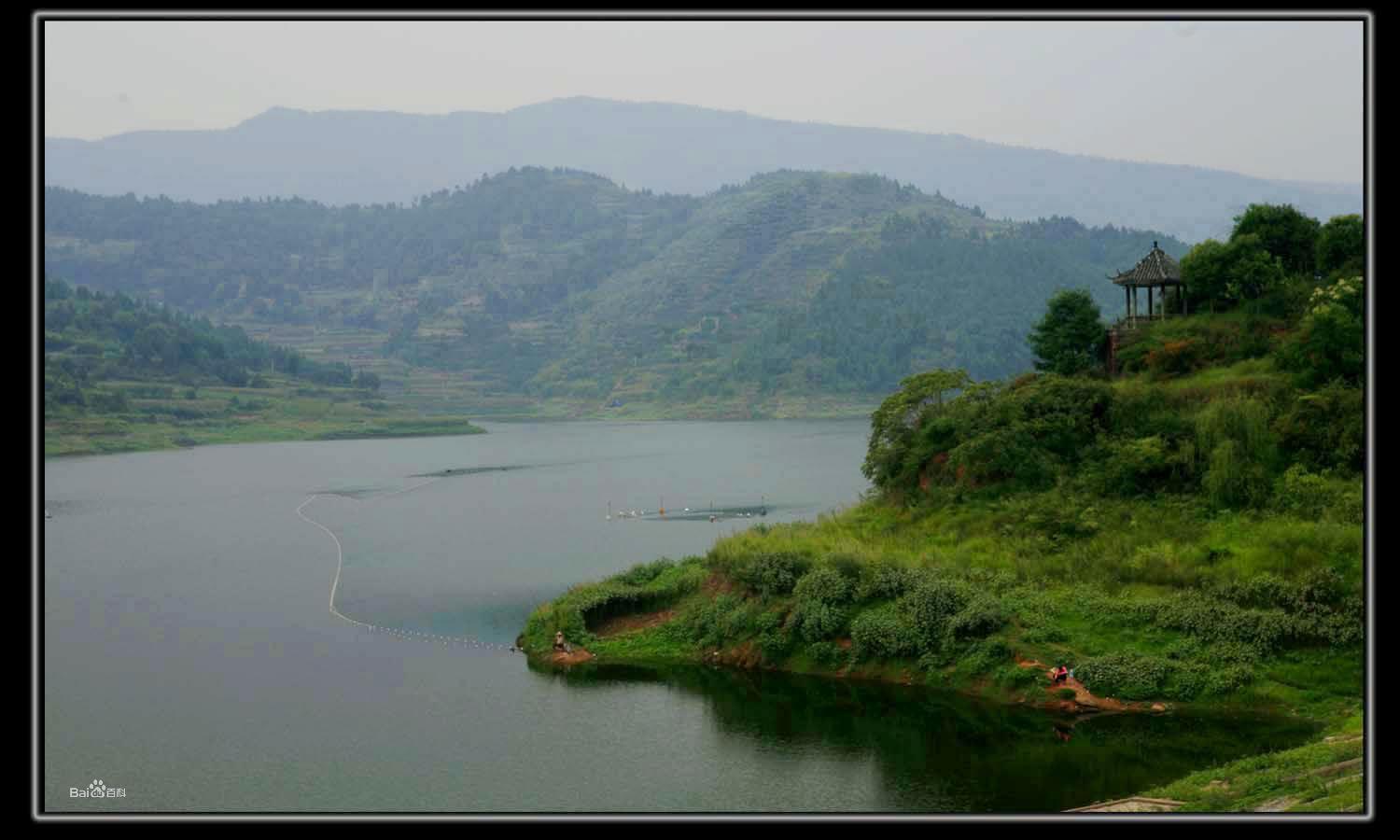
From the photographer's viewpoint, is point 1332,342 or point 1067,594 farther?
point 1332,342

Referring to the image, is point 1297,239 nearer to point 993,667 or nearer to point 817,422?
point 993,667

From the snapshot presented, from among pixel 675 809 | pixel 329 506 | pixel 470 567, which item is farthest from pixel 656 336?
pixel 675 809

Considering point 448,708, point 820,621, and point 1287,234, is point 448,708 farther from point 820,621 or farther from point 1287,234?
point 1287,234

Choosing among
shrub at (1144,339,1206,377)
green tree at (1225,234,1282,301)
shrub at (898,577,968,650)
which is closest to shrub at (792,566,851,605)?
shrub at (898,577,968,650)

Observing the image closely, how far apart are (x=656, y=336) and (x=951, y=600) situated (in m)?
158

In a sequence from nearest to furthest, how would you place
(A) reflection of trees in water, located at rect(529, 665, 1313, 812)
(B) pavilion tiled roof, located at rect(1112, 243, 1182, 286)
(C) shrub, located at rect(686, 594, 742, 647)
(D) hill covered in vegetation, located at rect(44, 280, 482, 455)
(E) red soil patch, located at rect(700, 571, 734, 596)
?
(A) reflection of trees in water, located at rect(529, 665, 1313, 812) < (C) shrub, located at rect(686, 594, 742, 647) < (E) red soil patch, located at rect(700, 571, 734, 596) < (B) pavilion tiled roof, located at rect(1112, 243, 1182, 286) < (D) hill covered in vegetation, located at rect(44, 280, 482, 455)

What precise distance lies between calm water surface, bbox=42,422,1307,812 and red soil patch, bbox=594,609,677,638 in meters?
2.43

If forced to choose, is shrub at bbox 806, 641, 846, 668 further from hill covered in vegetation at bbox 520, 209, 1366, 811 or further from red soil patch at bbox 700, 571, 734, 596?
red soil patch at bbox 700, 571, 734, 596

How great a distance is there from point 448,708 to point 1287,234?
92.7 feet

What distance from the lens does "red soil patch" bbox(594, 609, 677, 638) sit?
117ft

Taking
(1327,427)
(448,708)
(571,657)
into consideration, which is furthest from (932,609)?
(448,708)

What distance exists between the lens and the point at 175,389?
13475 centimetres

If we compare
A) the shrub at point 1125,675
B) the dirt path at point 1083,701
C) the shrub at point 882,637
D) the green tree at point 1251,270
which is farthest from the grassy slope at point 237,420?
the shrub at point 1125,675

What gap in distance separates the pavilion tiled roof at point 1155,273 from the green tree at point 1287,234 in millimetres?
1968
